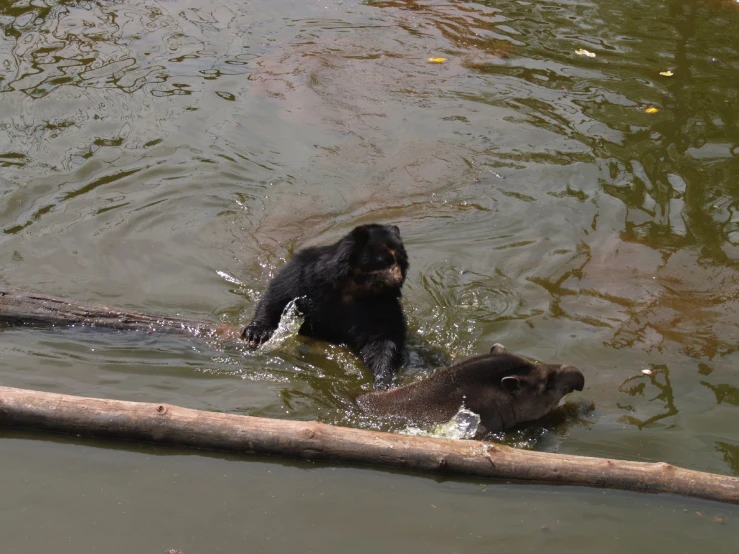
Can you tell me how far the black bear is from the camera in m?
7.92

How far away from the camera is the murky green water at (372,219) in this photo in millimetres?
5488

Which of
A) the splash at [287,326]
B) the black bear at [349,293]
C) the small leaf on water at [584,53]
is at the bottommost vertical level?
the splash at [287,326]

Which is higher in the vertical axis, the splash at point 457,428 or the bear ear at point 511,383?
the bear ear at point 511,383

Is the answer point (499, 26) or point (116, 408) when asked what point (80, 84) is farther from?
point (116, 408)

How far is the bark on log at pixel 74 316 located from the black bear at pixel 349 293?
69 centimetres

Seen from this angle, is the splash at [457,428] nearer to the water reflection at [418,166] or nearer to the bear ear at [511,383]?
the bear ear at [511,383]

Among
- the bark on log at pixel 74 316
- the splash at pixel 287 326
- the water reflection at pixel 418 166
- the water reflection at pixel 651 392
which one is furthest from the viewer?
the water reflection at pixel 418 166

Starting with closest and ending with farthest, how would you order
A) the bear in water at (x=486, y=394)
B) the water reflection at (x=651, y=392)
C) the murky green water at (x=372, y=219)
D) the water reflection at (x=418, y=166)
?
the murky green water at (x=372, y=219) → the bear in water at (x=486, y=394) → the water reflection at (x=651, y=392) → the water reflection at (x=418, y=166)

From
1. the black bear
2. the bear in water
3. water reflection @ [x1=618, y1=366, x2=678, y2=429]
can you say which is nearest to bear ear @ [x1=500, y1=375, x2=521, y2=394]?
the bear in water

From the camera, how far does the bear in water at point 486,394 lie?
6574 mm

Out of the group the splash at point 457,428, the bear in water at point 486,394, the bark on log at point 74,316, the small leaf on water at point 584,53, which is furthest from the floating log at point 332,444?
the small leaf on water at point 584,53

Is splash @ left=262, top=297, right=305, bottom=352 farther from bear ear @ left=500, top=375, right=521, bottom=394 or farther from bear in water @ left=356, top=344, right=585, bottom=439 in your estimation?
bear ear @ left=500, top=375, right=521, bottom=394

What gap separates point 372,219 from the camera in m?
10.2

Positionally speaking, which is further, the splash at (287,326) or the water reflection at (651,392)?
the splash at (287,326)
